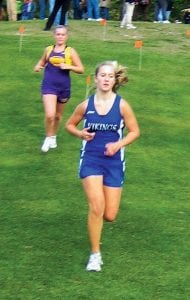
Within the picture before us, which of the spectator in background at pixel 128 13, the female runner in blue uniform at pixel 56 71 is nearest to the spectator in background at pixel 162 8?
the spectator in background at pixel 128 13

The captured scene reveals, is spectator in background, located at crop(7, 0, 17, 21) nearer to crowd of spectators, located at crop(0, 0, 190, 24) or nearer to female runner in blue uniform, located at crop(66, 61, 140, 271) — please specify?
crowd of spectators, located at crop(0, 0, 190, 24)

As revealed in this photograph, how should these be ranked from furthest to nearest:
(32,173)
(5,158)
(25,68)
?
1. (25,68)
2. (5,158)
3. (32,173)

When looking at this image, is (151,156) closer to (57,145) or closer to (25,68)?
(57,145)

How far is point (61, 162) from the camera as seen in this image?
11703 millimetres

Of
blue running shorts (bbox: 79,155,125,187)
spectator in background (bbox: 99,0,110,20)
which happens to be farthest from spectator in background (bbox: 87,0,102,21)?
blue running shorts (bbox: 79,155,125,187)

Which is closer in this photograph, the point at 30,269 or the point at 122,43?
the point at 30,269

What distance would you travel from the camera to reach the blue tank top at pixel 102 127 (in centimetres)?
738

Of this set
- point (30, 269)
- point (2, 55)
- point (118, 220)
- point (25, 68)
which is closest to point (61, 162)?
point (118, 220)

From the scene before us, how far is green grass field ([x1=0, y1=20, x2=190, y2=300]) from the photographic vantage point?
7.37m

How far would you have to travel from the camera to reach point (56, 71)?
1154cm

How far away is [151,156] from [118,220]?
3200 millimetres

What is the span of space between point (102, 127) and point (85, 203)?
8.22 feet

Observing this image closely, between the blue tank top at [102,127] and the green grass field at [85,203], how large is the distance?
1.20 meters

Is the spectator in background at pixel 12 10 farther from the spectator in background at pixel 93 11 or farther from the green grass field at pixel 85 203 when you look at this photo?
the green grass field at pixel 85 203
